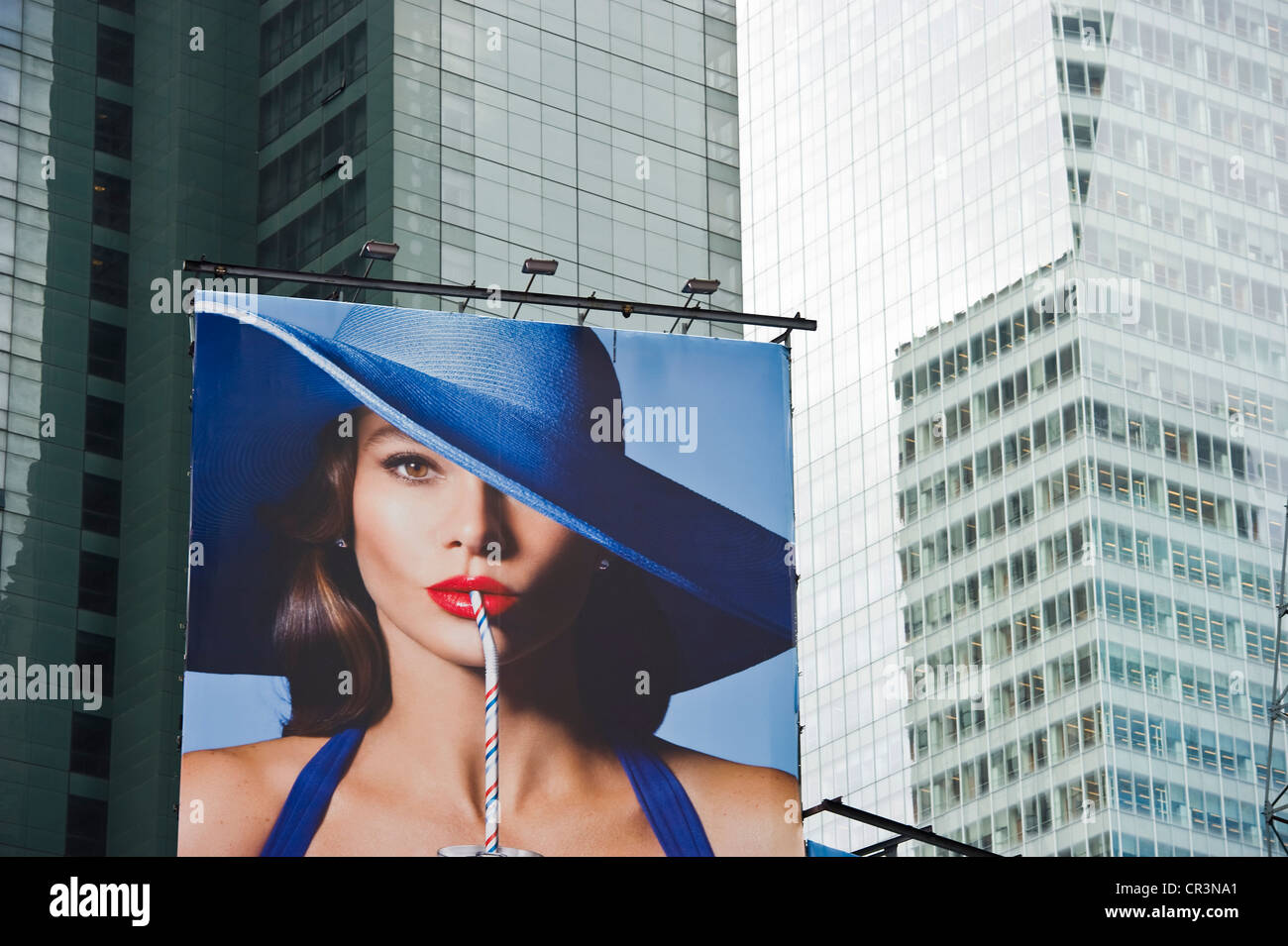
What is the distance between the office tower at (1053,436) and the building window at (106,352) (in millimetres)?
64227

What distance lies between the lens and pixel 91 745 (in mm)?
93562

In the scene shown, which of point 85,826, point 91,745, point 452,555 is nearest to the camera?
point 452,555

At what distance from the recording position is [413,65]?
90062 millimetres

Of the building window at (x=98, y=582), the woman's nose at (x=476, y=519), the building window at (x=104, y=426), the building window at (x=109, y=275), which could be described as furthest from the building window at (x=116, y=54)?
the woman's nose at (x=476, y=519)

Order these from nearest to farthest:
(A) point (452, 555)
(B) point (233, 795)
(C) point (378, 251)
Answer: (B) point (233, 795), (C) point (378, 251), (A) point (452, 555)

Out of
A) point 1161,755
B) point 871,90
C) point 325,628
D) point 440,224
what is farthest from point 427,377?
point 871,90

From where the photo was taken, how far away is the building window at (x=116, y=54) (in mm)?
104375

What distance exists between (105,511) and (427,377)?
190 feet

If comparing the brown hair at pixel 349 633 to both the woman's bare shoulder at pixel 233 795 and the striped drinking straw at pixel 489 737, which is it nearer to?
the woman's bare shoulder at pixel 233 795

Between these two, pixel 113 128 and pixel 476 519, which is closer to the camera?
pixel 476 519

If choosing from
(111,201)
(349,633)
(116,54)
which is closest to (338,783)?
(349,633)

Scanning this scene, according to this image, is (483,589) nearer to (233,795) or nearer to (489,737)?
(489,737)

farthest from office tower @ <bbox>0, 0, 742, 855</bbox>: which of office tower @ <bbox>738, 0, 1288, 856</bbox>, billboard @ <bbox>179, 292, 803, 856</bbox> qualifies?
office tower @ <bbox>738, 0, 1288, 856</bbox>

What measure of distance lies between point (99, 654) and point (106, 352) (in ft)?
47.5
